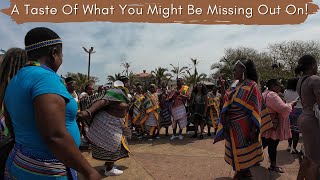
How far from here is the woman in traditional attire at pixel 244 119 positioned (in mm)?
4059

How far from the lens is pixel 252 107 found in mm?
4039

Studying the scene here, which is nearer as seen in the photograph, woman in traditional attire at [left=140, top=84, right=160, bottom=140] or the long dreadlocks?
the long dreadlocks

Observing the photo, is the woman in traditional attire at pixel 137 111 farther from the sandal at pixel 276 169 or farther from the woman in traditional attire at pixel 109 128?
the sandal at pixel 276 169

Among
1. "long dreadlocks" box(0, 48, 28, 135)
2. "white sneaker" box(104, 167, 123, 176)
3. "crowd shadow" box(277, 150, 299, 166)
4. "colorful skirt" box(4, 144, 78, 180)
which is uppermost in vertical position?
"long dreadlocks" box(0, 48, 28, 135)

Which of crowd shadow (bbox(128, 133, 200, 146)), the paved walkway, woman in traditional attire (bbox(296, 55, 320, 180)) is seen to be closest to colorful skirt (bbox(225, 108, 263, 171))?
the paved walkway

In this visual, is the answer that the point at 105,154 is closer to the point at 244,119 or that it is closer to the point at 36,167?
the point at 244,119

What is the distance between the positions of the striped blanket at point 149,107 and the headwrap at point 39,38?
645 centimetres

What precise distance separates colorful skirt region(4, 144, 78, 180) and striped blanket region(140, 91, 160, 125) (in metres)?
6.43

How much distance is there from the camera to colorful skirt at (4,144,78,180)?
1615mm

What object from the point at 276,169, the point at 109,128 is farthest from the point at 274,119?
the point at 109,128

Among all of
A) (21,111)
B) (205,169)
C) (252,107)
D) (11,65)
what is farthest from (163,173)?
(21,111)

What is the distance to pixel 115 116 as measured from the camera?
4.66 metres

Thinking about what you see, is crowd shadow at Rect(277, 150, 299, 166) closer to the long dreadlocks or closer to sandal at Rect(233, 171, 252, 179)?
sandal at Rect(233, 171, 252, 179)

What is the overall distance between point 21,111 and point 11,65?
124 centimetres
